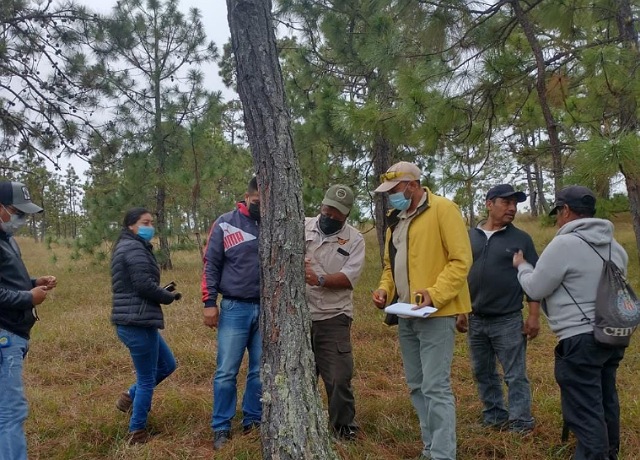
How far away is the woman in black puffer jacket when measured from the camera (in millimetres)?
3799

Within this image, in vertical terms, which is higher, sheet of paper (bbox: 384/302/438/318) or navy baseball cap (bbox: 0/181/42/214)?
navy baseball cap (bbox: 0/181/42/214)

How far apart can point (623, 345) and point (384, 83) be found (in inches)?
265

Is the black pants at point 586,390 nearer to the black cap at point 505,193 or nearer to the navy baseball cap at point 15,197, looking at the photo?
the black cap at point 505,193

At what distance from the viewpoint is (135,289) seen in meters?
3.82

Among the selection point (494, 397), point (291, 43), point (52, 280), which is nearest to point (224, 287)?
point (52, 280)

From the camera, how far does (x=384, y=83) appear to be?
890 cm

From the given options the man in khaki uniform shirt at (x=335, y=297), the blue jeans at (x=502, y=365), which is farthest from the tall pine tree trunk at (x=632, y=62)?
the man in khaki uniform shirt at (x=335, y=297)

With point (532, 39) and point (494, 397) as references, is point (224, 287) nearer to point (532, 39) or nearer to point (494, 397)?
point (494, 397)

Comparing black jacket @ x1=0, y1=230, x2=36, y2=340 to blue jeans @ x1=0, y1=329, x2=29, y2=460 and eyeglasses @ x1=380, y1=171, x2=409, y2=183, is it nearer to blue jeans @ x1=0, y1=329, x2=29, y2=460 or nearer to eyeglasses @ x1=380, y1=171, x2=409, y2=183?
blue jeans @ x1=0, y1=329, x2=29, y2=460

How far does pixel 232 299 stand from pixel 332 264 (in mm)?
737

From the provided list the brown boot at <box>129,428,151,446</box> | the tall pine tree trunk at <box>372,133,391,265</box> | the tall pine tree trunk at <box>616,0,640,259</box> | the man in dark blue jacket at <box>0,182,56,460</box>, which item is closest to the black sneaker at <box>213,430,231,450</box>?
the brown boot at <box>129,428,151,446</box>

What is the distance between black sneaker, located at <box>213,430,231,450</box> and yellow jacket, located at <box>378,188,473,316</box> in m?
1.66

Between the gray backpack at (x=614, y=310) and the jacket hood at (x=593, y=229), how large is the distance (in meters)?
0.13

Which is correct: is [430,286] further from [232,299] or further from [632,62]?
[632,62]
